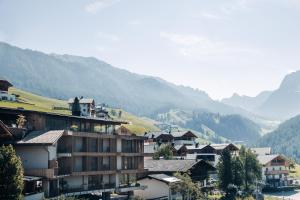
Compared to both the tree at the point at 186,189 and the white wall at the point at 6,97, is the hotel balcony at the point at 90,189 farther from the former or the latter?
the white wall at the point at 6,97

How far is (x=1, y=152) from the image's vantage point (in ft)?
164

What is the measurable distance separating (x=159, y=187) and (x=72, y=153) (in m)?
26.9

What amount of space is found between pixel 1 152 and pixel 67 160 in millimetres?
17383

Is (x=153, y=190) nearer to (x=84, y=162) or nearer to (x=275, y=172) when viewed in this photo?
(x=84, y=162)

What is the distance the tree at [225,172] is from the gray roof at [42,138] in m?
50.5

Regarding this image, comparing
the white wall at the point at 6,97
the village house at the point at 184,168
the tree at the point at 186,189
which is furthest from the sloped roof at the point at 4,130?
the white wall at the point at 6,97

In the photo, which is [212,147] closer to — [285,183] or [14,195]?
[285,183]

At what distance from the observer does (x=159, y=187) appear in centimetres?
8838

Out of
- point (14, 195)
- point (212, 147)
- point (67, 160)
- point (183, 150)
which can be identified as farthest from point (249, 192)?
point (14, 195)

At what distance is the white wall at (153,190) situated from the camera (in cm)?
8762

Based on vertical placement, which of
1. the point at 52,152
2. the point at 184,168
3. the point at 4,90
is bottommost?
the point at 184,168

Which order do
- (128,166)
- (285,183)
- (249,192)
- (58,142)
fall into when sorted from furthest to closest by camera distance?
(285,183)
(249,192)
(128,166)
(58,142)

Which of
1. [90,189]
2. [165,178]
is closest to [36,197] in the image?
[90,189]

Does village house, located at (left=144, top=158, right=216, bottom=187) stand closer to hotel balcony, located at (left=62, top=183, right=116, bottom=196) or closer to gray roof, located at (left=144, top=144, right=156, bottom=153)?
hotel balcony, located at (left=62, top=183, right=116, bottom=196)
